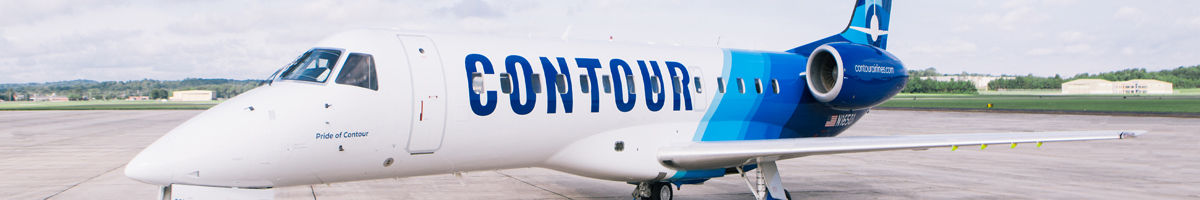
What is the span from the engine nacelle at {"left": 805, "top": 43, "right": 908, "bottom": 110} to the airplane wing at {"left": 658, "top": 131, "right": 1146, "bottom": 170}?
1.34 metres

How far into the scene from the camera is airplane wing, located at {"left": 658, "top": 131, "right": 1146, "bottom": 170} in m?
8.18

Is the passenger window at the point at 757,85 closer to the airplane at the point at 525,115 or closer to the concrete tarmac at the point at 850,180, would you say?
the airplane at the point at 525,115

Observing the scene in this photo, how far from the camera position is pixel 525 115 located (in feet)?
25.2

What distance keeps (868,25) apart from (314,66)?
9522 millimetres

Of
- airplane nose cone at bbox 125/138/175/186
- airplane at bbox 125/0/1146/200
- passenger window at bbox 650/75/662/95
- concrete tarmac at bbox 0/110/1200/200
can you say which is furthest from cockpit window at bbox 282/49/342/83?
concrete tarmac at bbox 0/110/1200/200

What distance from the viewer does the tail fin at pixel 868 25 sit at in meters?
12.6

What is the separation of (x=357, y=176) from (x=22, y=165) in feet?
47.4

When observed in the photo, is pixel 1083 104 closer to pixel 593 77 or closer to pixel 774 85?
pixel 774 85

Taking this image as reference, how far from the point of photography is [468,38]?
7727mm

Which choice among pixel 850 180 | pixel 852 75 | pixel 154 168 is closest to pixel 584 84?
pixel 852 75

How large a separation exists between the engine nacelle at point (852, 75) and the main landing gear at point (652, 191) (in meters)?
2.48

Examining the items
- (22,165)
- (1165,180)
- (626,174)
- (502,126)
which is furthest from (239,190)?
(1165,180)

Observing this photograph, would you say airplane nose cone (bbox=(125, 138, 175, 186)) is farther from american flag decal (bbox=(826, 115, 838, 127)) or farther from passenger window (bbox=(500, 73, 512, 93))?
american flag decal (bbox=(826, 115, 838, 127))

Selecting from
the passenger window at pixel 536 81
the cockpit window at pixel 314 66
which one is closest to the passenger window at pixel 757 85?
the passenger window at pixel 536 81
